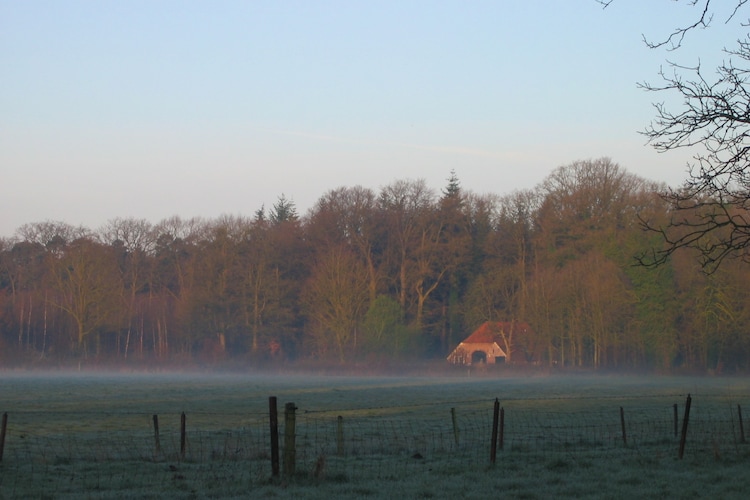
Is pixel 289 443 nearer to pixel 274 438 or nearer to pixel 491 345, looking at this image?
pixel 274 438

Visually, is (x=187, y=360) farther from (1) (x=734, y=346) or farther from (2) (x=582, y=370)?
(1) (x=734, y=346)

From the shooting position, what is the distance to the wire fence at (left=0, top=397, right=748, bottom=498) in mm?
13672

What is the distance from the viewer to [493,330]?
90000mm

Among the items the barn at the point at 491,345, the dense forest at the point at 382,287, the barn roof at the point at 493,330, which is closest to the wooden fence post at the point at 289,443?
the dense forest at the point at 382,287

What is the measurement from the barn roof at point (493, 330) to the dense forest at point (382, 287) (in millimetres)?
1013

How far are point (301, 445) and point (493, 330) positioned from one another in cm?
7135

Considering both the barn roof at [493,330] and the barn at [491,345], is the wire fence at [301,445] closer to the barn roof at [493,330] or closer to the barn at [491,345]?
the barn roof at [493,330]

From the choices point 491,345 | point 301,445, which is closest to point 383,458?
point 301,445

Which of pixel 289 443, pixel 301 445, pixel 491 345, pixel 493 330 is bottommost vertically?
pixel 301 445

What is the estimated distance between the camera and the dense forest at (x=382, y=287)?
74.8 m

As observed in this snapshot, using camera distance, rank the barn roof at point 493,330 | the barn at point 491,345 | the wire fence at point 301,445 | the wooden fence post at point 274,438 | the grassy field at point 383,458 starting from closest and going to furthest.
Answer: the grassy field at point 383,458 < the wooden fence post at point 274,438 < the wire fence at point 301,445 < the barn roof at point 493,330 < the barn at point 491,345

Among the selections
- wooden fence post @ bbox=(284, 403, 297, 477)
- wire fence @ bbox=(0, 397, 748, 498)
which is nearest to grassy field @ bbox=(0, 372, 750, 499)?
wire fence @ bbox=(0, 397, 748, 498)

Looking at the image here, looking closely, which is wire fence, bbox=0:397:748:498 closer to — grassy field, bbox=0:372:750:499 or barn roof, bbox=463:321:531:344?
grassy field, bbox=0:372:750:499

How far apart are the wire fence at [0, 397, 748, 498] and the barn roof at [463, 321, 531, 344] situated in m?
55.3
